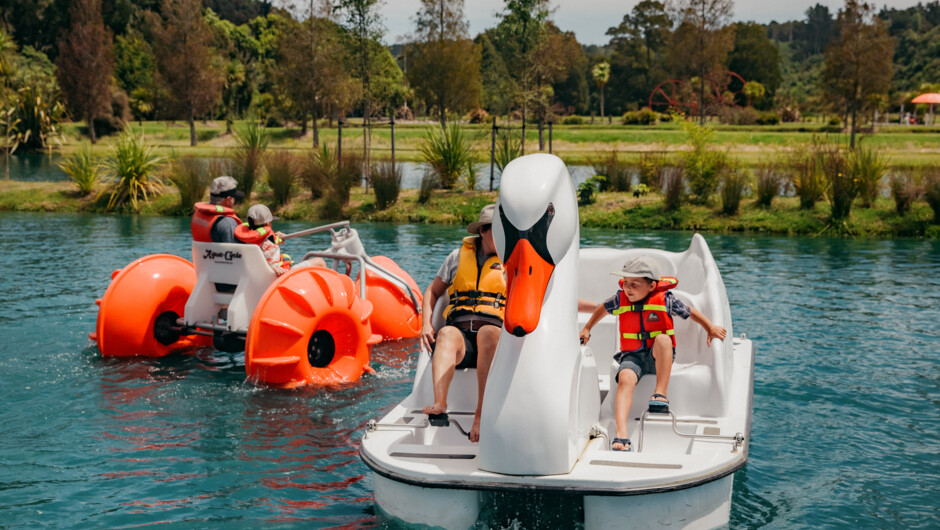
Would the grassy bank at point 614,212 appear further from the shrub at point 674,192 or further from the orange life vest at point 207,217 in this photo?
the orange life vest at point 207,217

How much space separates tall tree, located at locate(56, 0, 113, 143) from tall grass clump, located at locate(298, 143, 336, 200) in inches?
1314

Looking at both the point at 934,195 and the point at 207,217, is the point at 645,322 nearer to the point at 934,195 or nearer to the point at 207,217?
the point at 207,217

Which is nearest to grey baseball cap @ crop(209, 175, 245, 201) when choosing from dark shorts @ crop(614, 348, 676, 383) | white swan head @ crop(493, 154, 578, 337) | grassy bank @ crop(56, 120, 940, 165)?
dark shorts @ crop(614, 348, 676, 383)

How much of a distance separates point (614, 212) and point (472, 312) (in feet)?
54.1

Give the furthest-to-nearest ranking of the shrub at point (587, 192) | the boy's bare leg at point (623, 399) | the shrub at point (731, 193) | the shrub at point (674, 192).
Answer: the shrub at point (587, 192)
the shrub at point (674, 192)
the shrub at point (731, 193)
the boy's bare leg at point (623, 399)

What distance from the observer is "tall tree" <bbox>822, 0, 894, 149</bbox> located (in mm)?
37188

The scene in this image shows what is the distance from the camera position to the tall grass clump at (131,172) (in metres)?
24.3

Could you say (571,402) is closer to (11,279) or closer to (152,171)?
(11,279)

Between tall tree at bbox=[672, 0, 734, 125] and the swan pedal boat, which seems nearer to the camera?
the swan pedal boat

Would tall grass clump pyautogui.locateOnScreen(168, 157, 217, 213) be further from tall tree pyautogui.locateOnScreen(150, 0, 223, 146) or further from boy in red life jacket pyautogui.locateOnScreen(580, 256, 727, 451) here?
tall tree pyautogui.locateOnScreen(150, 0, 223, 146)

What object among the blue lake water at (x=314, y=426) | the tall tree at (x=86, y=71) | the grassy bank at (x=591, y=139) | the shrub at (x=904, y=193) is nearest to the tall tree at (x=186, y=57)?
the grassy bank at (x=591, y=139)

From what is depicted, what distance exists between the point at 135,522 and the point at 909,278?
41.6 ft

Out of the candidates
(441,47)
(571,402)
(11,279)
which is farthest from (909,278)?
(441,47)

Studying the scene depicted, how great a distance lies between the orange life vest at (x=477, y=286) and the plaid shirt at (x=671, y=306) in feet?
2.59
